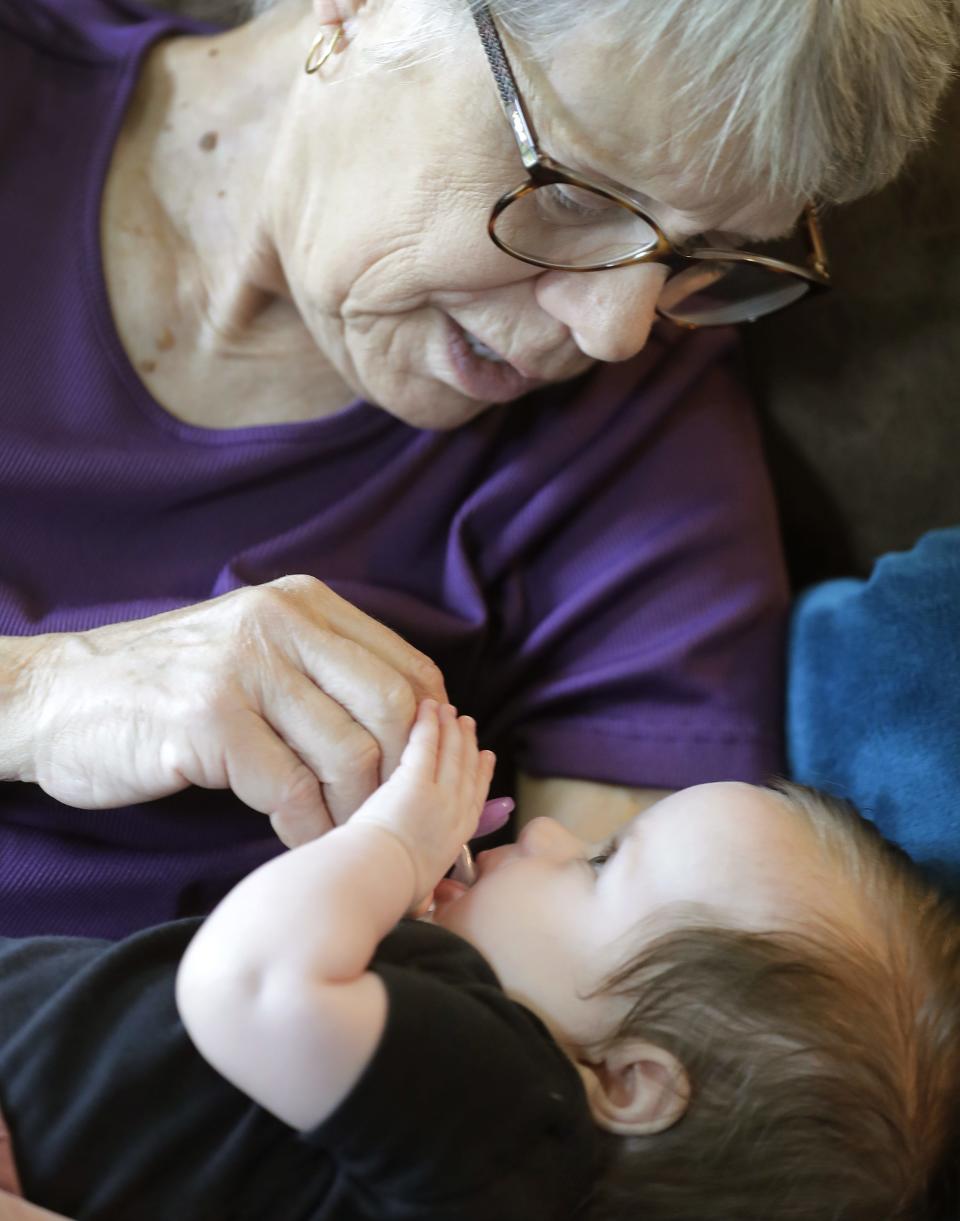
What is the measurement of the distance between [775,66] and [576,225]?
0.79 ft

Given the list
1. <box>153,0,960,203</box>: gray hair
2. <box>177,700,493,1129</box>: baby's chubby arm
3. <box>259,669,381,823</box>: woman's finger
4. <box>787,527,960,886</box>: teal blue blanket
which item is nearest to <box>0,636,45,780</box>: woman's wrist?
<box>259,669,381,823</box>: woman's finger

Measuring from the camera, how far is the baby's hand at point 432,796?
3.08 ft

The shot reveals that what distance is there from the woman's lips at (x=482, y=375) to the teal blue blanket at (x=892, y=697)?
468mm

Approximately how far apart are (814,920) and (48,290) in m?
1.13

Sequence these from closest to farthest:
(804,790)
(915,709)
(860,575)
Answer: (804,790), (915,709), (860,575)

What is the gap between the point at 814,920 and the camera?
1.02 meters

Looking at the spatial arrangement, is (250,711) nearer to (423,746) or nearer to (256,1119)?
(423,746)

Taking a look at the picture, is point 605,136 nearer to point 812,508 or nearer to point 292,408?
point 292,408

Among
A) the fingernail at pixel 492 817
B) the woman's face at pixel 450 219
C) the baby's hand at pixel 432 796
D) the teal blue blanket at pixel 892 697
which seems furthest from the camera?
the teal blue blanket at pixel 892 697

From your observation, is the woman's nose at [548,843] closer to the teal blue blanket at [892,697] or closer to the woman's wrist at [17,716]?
the teal blue blanket at [892,697]

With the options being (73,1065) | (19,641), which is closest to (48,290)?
(19,641)

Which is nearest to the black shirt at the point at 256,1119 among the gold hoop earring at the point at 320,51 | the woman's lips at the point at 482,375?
the woman's lips at the point at 482,375

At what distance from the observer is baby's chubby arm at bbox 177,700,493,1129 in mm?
802

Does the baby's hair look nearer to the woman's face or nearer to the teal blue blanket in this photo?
the teal blue blanket
